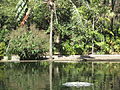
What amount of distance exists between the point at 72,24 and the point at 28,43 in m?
6.32

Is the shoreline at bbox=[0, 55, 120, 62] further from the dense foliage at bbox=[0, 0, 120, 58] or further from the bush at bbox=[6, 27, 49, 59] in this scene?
the dense foliage at bbox=[0, 0, 120, 58]

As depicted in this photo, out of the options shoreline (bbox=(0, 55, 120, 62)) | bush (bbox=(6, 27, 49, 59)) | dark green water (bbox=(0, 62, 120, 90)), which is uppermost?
bush (bbox=(6, 27, 49, 59))

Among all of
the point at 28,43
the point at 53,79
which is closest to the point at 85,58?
the point at 28,43

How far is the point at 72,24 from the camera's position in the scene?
32938mm

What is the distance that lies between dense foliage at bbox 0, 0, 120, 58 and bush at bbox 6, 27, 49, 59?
2.40 meters

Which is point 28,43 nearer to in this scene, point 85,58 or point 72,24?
point 85,58

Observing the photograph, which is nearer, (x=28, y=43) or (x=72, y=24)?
(x=28, y=43)

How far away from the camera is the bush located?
2839 cm

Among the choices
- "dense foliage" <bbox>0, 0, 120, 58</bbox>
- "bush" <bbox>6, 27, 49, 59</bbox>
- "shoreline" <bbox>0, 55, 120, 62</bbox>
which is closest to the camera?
"bush" <bbox>6, 27, 49, 59</bbox>

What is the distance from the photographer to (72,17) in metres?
31.7

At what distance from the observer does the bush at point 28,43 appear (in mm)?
28391

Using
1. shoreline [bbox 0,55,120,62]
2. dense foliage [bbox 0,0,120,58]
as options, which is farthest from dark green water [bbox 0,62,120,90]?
dense foliage [bbox 0,0,120,58]

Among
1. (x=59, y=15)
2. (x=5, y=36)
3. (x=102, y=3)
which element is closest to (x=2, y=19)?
(x=5, y=36)

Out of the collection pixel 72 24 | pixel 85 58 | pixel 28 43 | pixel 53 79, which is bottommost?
pixel 53 79
